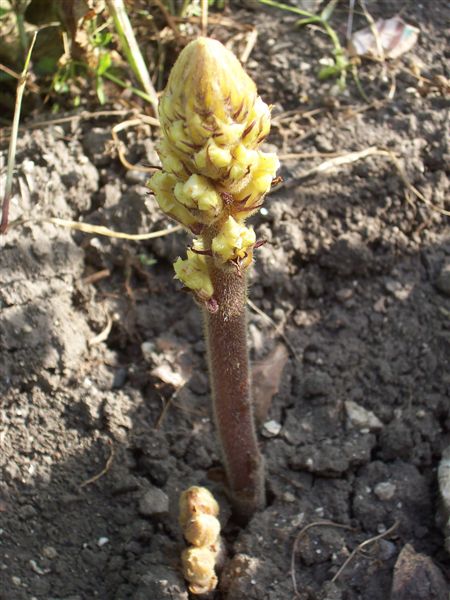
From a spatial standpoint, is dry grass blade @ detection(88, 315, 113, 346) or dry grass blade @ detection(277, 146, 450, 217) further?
dry grass blade @ detection(277, 146, 450, 217)

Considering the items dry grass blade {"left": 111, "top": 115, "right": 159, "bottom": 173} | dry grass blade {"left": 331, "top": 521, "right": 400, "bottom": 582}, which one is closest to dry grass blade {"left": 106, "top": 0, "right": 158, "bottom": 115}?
dry grass blade {"left": 111, "top": 115, "right": 159, "bottom": 173}

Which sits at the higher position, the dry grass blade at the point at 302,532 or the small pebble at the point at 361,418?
the small pebble at the point at 361,418

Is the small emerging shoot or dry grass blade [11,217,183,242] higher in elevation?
dry grass blade [11,217,183,242]

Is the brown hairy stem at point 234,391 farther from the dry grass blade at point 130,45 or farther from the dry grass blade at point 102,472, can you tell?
the dry grass blade at point 130,45

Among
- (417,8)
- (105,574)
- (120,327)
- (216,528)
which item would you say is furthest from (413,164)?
(105,574)

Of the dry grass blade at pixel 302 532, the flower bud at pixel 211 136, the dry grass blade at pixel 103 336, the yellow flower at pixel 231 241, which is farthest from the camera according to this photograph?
the dry grass blade at pixel 103 336

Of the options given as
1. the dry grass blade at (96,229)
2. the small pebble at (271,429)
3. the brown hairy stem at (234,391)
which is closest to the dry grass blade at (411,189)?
the dry grass blade at (96,229)

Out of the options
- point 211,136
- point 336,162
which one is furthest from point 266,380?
point 211,136

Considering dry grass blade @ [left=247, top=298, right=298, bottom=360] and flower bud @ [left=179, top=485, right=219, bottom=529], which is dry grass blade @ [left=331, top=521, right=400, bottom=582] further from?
dry grass blade @ [left=247, top=298, right=298, bottom=360]
